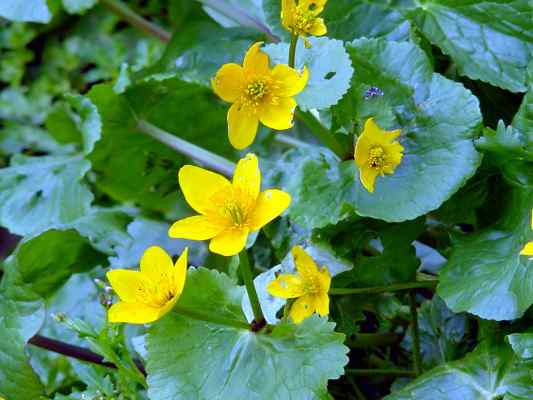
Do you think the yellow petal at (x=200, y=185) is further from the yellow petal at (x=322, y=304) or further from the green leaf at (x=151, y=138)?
the green leaf at (x=151, y=138)

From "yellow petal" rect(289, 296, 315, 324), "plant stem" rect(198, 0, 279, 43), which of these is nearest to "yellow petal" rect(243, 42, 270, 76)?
"yellow petal" rect(289, 296, 315, 324)

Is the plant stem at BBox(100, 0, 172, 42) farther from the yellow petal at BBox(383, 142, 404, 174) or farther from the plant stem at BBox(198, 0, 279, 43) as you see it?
the yellow petal at BBox(383, 142, 404, 174)

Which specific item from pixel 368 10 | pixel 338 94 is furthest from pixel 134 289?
pixel 368 10

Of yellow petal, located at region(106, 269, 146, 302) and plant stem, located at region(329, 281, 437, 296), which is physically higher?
yellow petal, located at region(106, 269, 146, 302)

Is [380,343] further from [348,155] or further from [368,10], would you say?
[368,10]

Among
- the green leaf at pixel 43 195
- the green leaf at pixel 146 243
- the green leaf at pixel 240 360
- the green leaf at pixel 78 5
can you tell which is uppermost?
the green leaf at pixel 240 360

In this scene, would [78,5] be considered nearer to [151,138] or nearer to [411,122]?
[151,138]

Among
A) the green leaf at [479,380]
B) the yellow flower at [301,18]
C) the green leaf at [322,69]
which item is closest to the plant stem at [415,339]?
the green leaf at [479,380]

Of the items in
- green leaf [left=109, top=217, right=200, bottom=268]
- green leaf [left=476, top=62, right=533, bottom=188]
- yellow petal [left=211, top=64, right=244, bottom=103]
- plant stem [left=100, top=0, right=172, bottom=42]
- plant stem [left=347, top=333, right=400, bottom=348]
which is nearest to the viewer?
yellow petal [left=211, top=64, right=244, bottom=103]
